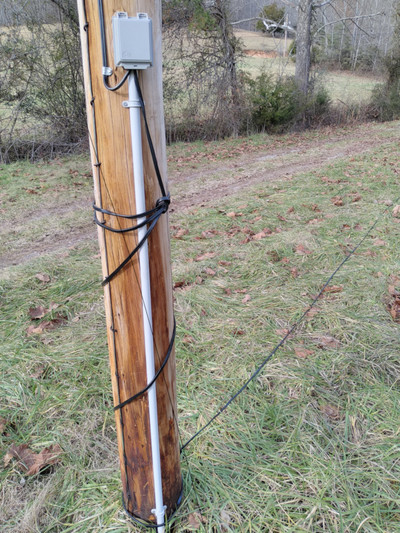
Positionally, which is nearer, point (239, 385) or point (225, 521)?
point (225, 521)

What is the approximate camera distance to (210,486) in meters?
1.95

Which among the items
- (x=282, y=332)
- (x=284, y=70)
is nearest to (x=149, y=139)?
(x=282, y=332)

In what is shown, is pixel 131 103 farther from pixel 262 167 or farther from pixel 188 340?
pixel 262 167

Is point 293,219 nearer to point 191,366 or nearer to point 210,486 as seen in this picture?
point 191,366

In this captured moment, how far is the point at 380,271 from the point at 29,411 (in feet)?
10.3

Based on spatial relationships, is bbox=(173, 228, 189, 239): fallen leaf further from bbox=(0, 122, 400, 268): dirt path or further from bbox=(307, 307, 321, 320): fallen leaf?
bbox=(307, 307, 321, 320): fallen leaf

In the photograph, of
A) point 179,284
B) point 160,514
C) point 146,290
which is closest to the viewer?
point 146,290

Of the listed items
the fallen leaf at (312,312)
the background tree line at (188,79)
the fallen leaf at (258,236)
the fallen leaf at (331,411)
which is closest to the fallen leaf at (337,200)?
the fallen leaf at (258,236)

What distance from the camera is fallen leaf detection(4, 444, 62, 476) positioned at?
209cm

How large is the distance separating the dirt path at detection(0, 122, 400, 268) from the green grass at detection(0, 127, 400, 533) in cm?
53

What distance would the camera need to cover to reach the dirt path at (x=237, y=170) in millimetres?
5090

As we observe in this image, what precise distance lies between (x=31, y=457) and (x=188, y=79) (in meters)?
11.2

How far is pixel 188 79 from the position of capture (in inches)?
449

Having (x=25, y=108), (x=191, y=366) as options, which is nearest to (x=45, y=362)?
(x=191, y=366)
